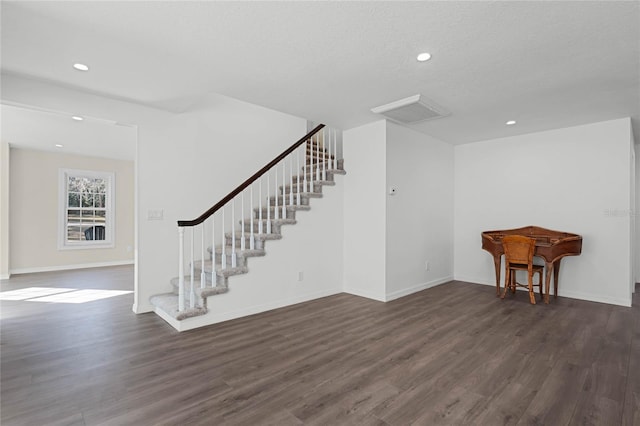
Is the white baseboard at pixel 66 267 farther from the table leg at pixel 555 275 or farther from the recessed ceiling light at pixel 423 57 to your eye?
the table leg at pixel 555 275

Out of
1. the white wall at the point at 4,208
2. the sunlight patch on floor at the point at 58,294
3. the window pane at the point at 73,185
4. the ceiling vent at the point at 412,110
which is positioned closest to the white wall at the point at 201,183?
the sunlight patch on floor at the point at 58,294

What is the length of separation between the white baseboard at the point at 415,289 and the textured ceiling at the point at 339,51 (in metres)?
2.56

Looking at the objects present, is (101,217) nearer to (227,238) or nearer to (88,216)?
(88,216)

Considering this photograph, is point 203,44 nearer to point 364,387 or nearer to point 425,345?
point 364,387

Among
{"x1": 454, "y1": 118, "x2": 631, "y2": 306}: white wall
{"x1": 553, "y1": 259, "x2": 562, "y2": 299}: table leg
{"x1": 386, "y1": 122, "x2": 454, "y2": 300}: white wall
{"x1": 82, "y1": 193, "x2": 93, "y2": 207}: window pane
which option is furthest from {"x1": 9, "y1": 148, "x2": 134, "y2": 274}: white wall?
{"x1": 553, "y1": 259, "x2": 562, "y2": 299}: table leg

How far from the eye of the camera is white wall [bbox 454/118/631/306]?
4.27m

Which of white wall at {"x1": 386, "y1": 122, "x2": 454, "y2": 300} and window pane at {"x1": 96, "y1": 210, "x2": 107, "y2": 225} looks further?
window pane at {"x1": 96, "y1": 210, "x2": 107, "y2": 225}

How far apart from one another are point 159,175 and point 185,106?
926 mm

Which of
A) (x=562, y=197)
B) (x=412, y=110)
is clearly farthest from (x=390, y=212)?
(x=562, y=197)

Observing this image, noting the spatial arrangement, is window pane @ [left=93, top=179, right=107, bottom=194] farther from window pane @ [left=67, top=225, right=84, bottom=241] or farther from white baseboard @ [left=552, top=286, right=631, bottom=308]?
white baseboard @ [left=552, top=286, right=631, bottom=308]

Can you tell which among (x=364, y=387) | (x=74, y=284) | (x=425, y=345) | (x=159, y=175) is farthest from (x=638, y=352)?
(x=74, y=284)

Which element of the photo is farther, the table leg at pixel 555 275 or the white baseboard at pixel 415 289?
the table leg at pixel 555 275

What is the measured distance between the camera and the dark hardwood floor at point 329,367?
6.25 ft

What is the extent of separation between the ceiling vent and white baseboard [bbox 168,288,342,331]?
2.65 m
